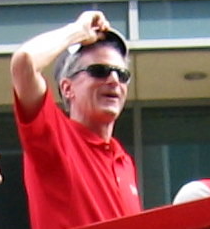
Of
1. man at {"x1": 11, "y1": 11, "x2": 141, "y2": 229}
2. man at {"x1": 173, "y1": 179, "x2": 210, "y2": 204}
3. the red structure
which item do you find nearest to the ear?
man at {"x1": 11, "y1": 11, "x2": 141, "y2": 229}

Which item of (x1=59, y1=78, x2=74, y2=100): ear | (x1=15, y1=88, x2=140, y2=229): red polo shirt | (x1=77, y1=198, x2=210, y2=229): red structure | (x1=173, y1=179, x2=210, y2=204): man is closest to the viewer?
(x1=77, y1=198, x2=210, y2=229): red structure

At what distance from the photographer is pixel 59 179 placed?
3.31 m

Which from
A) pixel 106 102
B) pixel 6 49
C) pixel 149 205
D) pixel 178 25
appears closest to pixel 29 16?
pixel 6 49

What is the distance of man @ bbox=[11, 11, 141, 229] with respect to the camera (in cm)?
331

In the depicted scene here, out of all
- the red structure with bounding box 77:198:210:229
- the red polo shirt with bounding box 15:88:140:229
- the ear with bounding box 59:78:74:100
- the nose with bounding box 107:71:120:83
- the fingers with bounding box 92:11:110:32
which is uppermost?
the fingers with bounding box 92:11:110:32

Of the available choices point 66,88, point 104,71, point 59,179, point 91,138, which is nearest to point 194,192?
point 59,179

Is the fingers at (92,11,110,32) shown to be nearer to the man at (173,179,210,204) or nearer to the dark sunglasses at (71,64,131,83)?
the dark sunglasses at (71,64,131,83)

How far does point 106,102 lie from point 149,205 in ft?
21.7

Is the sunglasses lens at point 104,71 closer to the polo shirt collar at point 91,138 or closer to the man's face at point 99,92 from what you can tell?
the man's face at point 99,92

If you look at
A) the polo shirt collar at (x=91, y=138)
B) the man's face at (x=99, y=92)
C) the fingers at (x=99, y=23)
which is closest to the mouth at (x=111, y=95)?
the man's face at (x=99, y=92)

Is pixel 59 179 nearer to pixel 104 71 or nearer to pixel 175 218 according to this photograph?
pixel 104 71

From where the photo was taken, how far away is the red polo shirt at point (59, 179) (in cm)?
329

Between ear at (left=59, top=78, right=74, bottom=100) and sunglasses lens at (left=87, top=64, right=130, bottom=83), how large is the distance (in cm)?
10

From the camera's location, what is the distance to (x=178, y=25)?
9898mm
